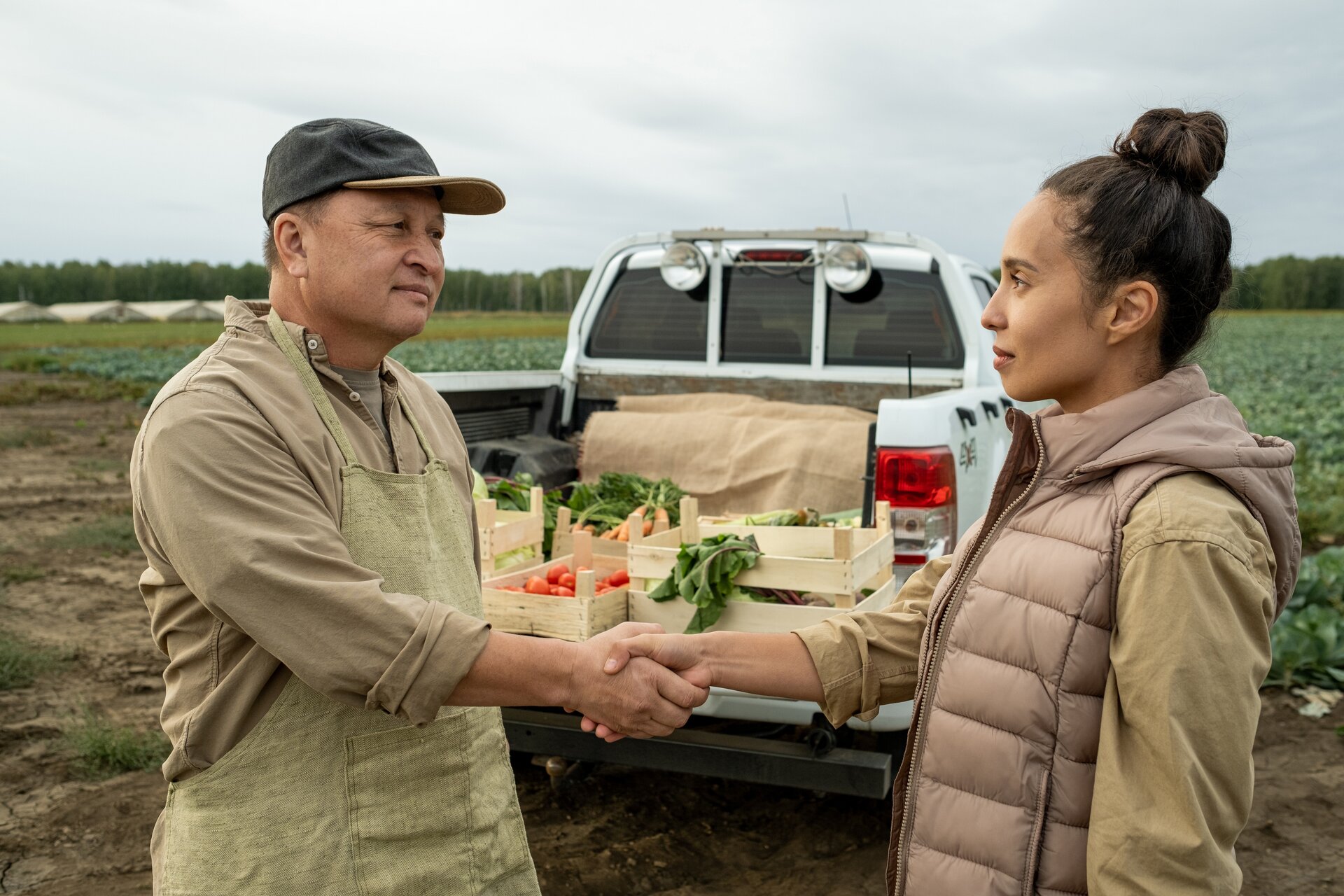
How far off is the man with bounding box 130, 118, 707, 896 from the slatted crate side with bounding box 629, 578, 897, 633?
113 cm

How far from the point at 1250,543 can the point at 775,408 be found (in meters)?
4.01

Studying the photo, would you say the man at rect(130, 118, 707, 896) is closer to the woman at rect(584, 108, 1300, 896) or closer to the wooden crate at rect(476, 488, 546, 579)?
the woman at rect(584, 108, 1300, 896)

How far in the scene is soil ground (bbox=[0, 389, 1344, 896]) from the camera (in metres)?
4.02

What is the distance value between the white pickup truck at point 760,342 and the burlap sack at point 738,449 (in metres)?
0.17

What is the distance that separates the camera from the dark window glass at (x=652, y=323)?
20.0 feet

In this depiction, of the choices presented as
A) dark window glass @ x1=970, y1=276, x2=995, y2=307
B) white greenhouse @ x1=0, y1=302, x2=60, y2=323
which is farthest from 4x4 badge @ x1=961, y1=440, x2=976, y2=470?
white greenhouse @ x1=0, y1=302, x2=60, y2=323

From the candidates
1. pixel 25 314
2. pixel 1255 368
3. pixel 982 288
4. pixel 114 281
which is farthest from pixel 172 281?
pixel 982 288

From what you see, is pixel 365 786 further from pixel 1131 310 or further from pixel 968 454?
pixel 968 454

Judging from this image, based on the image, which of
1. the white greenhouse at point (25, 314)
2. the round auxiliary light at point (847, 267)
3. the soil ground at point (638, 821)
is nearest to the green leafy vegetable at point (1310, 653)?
the soil ground at point (638, 821)

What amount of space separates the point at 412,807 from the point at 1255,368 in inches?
1789

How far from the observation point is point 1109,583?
163 centimetres

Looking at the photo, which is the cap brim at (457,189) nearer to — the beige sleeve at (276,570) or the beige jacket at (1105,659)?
the beige sleeve at (276,570)

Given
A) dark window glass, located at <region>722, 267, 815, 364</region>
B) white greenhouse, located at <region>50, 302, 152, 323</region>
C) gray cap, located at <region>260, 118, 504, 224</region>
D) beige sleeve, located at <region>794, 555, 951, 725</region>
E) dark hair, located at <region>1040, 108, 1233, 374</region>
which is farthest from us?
white greenhouse, located at <region>50, 302, 152, 323</region>

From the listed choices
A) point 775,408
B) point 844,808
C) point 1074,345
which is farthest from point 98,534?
point 1074,345
